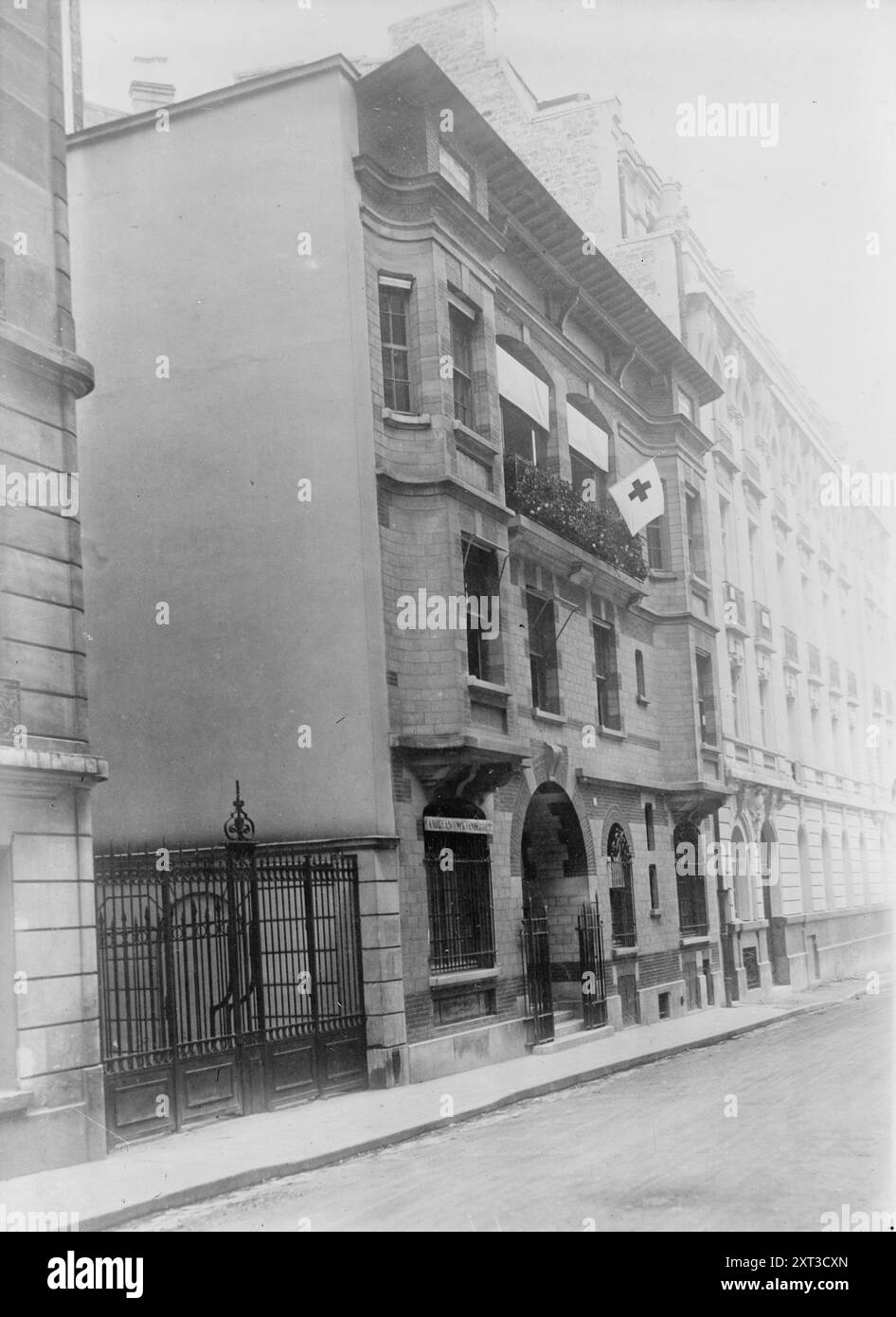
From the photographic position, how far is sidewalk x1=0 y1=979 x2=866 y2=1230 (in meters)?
10.4

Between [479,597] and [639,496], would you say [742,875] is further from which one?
[479,597]

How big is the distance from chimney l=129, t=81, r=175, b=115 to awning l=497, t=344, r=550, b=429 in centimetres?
660

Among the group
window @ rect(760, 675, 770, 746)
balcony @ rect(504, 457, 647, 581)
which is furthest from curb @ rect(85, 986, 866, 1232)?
window @ rect(760, 675, 770, 746)

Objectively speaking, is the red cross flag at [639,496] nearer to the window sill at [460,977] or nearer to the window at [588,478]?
the window at [588,478]

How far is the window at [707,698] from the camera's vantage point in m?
30.1

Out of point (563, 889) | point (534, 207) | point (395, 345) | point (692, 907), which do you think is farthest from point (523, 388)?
point (692, 907)

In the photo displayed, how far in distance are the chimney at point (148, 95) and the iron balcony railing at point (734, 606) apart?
16961 mm

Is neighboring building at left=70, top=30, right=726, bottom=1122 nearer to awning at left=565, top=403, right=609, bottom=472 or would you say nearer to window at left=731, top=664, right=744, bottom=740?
awning at left=565, top=403, right=609, bottom=472

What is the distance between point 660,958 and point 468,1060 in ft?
28.8

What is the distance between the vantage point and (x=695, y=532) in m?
31.1

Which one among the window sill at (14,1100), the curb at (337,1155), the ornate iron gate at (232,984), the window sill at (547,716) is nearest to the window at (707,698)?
the window sill at (547,716)

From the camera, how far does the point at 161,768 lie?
18.5 meters
